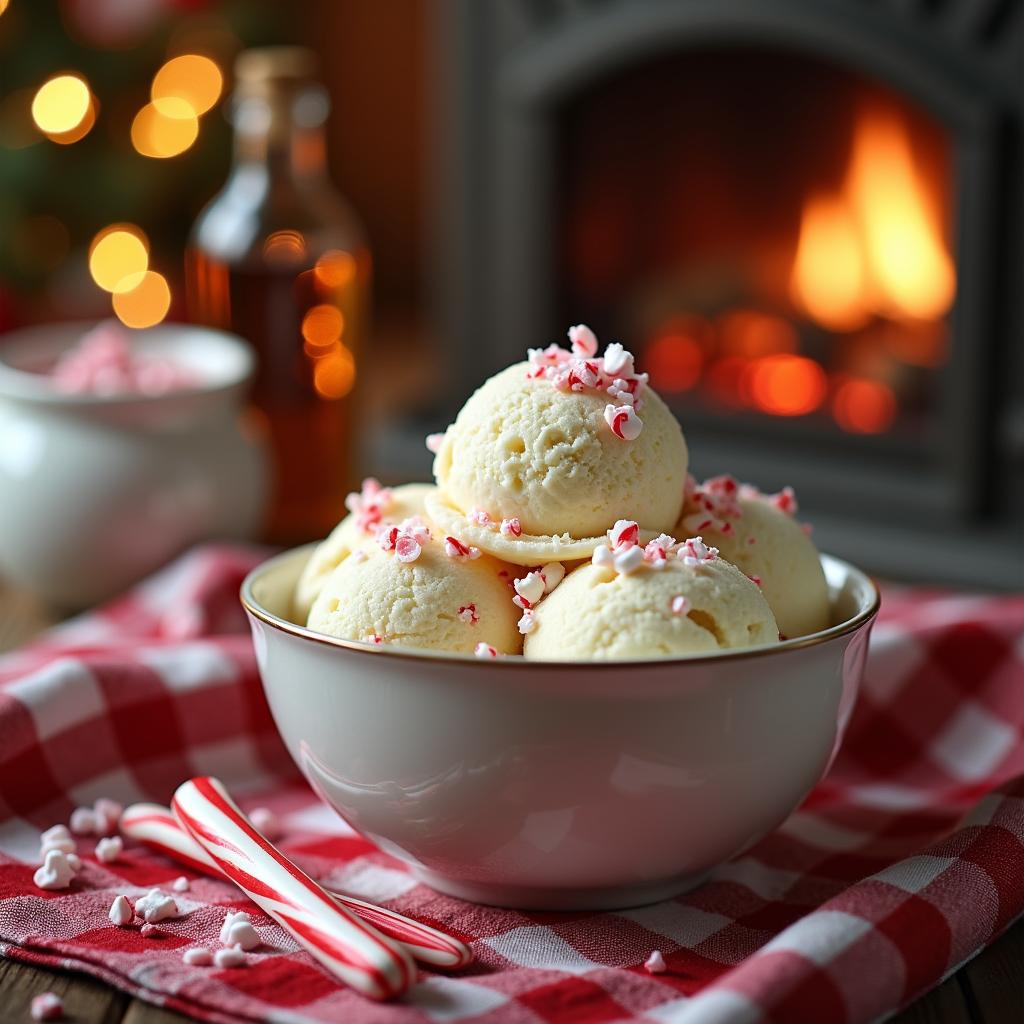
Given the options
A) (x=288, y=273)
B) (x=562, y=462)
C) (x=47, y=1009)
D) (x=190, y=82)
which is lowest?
(x=47, y=1009)

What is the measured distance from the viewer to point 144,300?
3.05 meters

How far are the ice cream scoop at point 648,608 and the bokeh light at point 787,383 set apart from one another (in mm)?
1469

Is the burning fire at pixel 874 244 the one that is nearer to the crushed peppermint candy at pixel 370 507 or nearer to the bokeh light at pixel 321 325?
the bokeh light at pixel 321 325

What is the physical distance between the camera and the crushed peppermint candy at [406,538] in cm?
76

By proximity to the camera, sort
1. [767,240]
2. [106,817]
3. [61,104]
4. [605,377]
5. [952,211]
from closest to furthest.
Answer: [605,377] → [106,817] → [952,211] → [767,240] → [61,104]

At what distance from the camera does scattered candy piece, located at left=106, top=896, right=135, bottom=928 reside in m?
0.77

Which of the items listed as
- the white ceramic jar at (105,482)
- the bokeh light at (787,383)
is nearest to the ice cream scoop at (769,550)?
the white ceramic jar at (105,482)

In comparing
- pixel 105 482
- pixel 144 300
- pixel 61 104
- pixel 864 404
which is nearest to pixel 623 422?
pixel 105 482

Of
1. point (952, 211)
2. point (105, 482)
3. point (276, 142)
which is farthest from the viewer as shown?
point (952, 211)

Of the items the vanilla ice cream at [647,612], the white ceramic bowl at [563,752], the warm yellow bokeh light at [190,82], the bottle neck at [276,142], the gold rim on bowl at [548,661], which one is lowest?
the white ceramic bowl at [563,752]

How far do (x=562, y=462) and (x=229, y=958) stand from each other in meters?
0.30

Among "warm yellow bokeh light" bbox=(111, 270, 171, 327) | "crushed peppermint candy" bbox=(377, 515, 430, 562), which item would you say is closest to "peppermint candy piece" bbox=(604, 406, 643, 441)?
"crushed peppermint candy" bbox=(377, 515, 430, 562)

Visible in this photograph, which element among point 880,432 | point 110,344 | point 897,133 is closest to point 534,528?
point 110,344

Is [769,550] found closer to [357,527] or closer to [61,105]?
[357,527]
